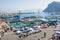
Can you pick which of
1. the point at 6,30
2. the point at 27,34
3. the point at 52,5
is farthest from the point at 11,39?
the point at 52,5

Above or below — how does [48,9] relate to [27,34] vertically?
below

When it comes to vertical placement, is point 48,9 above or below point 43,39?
below

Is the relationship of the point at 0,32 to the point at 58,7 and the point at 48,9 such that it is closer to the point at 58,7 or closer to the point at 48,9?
the point at 58,7

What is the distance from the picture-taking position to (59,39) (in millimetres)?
15070

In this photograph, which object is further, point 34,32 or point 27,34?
point 34,32

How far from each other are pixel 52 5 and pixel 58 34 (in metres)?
121

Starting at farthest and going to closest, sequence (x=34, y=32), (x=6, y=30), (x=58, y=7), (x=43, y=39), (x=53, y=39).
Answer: (x=58, y=7)
(x=6, y=30)
(x=34, y=32)
(x=43, y=39)
(x=53, y=39)

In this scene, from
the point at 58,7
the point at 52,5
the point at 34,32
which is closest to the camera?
the point at 34,32

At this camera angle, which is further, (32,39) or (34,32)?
(34,32)

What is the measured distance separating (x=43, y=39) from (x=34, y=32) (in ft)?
15.1

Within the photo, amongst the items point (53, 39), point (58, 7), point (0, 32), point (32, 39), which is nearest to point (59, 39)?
point (53, 39)

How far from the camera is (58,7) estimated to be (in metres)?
122

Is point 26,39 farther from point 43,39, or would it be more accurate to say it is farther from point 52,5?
point 52,5

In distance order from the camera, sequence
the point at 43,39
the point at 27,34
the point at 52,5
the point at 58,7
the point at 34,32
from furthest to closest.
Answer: the point at 52,5 → the point at 58,7 → the point at 34,32 → the point at 27,34 → the point at 43,39
